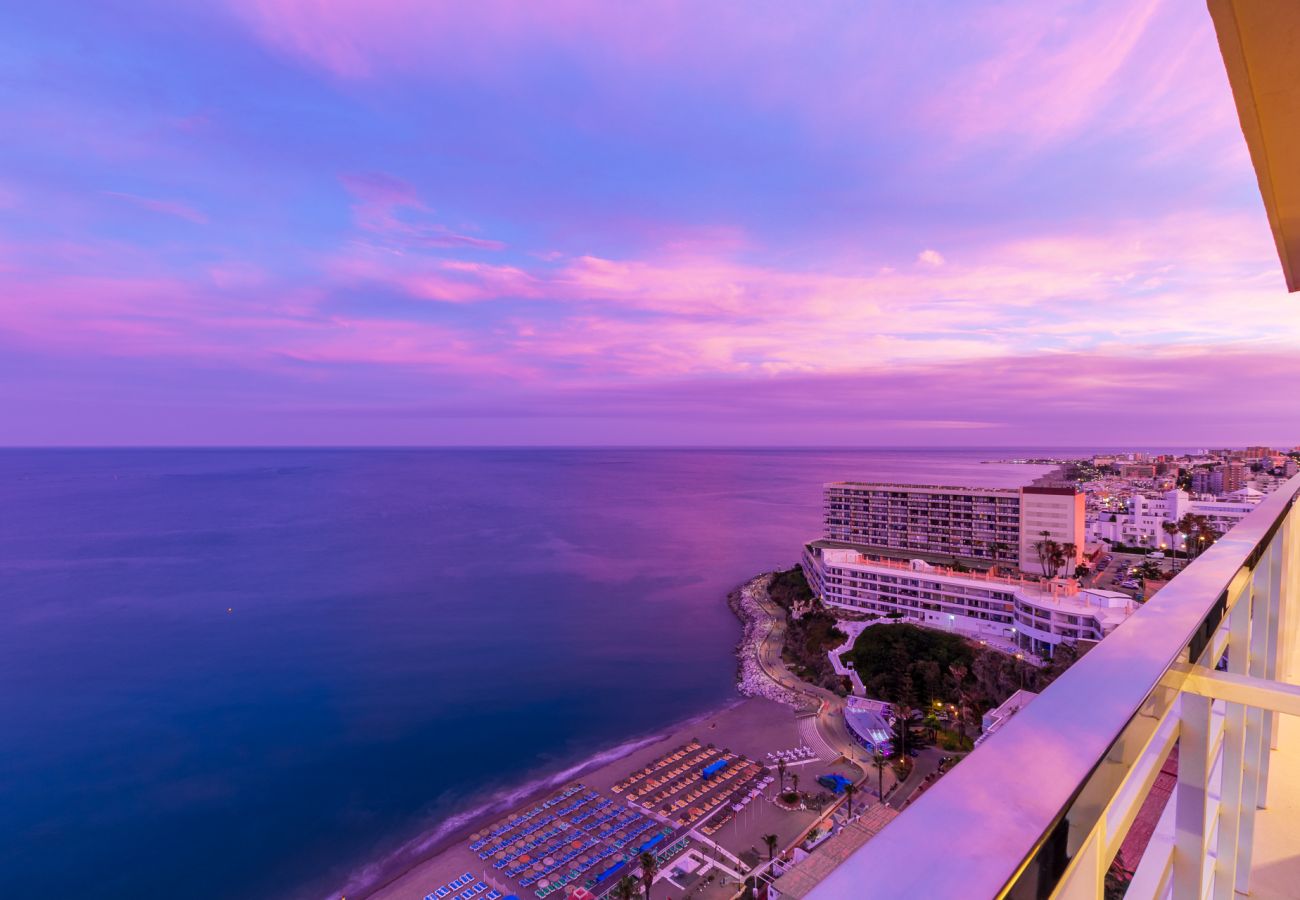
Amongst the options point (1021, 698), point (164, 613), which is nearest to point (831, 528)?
point (1021, 698)

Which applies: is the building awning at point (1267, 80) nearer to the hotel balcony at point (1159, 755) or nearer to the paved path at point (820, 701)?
the hotel balcony at point (1159, 755)

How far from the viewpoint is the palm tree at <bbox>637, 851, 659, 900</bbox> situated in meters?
9.39

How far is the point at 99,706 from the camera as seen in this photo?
17.4 meters

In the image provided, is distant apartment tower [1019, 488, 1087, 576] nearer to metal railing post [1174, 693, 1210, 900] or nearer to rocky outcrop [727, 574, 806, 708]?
rocky outcrop [727, 574, 806, 708]

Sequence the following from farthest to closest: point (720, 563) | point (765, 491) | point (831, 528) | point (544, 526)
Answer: point (765, 491), point (544, 526), point (720, 563), point (831, 528)

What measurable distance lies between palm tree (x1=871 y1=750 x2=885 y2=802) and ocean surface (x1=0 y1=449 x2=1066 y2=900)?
4714mm

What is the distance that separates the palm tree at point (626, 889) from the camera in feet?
30.0

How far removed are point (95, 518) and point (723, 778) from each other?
52916 millimetres

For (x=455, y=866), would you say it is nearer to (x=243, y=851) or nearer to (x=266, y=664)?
(x=243, y=851)

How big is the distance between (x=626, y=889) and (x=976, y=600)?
12.3m

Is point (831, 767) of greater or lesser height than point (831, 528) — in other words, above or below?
below

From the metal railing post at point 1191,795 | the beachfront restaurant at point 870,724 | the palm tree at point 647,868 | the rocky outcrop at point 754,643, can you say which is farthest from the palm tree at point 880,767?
the metal railing post at point 1191,795

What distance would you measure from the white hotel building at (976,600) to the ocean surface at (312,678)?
4662mm

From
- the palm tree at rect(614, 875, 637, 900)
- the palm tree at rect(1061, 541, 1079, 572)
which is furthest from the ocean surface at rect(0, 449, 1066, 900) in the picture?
the palm tree at rect(1061, 541, 1079, 572)
